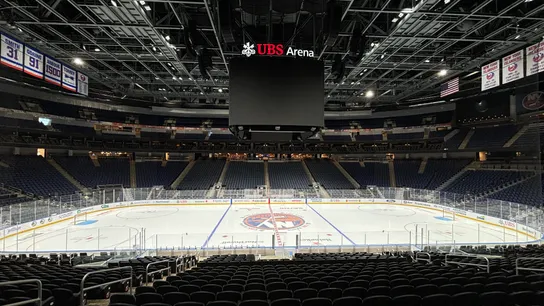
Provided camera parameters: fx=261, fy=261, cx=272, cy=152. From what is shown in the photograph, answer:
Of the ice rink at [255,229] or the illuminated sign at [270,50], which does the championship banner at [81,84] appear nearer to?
the ice rink at [255,229]

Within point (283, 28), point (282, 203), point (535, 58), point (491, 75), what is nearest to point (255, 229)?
point (282, 203)

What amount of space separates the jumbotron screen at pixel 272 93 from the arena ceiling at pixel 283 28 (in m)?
1.74

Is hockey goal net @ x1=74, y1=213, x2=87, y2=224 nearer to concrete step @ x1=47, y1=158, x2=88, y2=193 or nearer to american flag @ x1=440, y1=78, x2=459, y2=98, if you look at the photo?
concrete step @ x1=47, y1=158, x2=88, y2=193

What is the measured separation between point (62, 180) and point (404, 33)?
1218 inches

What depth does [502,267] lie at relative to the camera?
6.64 meters

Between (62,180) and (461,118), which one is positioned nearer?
(62,180)

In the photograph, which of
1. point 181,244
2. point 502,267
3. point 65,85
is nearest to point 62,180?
point 65,85

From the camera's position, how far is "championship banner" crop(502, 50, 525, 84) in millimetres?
13469

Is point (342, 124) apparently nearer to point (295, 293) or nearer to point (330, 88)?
point (330, 88)

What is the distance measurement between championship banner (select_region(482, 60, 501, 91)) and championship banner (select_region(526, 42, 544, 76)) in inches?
69.3

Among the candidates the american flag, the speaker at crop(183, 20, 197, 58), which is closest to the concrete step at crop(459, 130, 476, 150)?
the american flag

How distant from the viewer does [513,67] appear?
13.9m

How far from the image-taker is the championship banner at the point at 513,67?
13469 millimetres

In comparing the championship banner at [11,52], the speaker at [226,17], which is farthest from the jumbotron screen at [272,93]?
the championship banner at [11,52]
